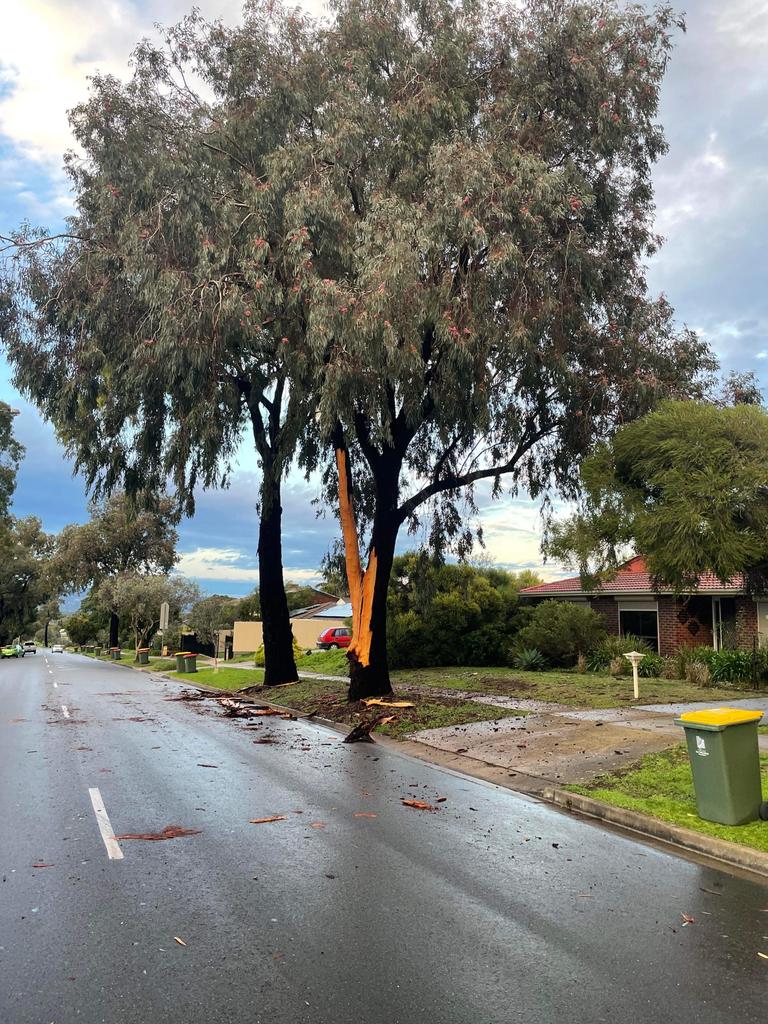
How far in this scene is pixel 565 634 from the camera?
24.4 metres

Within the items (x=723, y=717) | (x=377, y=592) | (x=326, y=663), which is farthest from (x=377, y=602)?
(x=326, y=663)

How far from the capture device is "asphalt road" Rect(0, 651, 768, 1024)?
13.1 feet

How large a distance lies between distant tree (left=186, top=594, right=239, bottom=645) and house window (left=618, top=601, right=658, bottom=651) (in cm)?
3123

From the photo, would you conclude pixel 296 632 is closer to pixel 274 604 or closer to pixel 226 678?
pixel 226 678

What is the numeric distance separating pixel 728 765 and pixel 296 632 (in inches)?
1676

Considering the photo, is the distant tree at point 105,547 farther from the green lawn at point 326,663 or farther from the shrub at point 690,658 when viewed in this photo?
the shrub at point 690,658

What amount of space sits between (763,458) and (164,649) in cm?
4693

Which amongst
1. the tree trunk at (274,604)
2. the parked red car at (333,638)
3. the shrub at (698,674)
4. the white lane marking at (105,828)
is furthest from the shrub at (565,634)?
the parked red car at (333,638)

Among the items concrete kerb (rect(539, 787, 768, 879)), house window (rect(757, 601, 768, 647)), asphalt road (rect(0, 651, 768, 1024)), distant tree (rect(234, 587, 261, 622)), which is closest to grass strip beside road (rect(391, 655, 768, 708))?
house window (rect(757, 601, 768, 647))

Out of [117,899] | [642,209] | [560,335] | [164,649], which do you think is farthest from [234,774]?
[164,649]

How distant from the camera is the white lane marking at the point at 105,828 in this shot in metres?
6.57

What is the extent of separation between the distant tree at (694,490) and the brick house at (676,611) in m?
9.39

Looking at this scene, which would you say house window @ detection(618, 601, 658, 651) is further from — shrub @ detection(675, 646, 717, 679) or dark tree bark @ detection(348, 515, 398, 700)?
dark tree bark @ detection(348, 515, 398, 700)

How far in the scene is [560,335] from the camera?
565 inches
